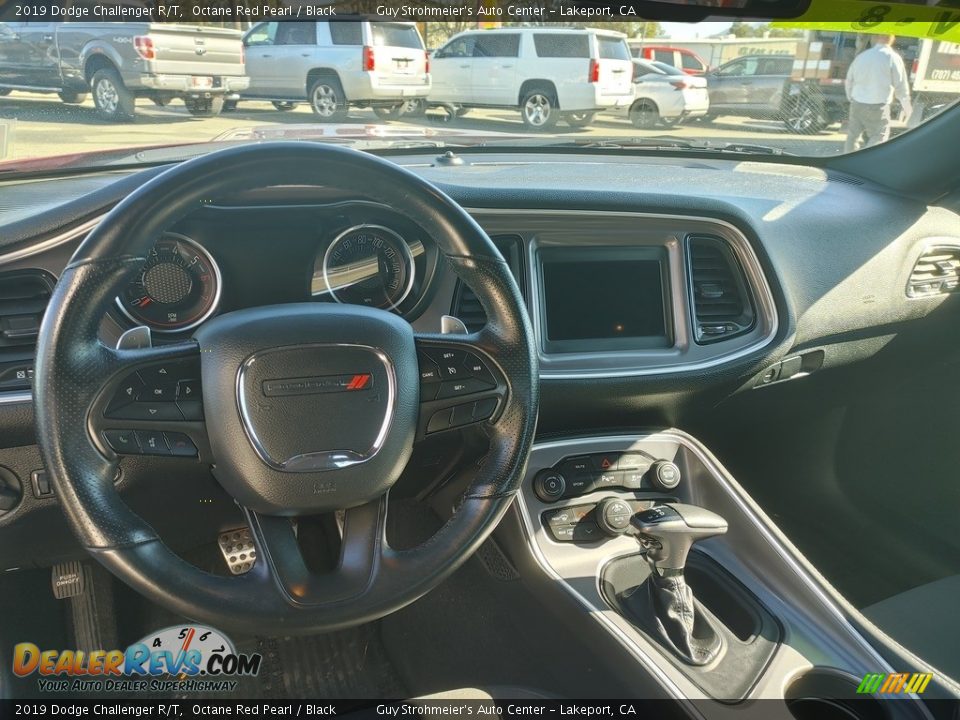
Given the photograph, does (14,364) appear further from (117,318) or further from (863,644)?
(863,644)

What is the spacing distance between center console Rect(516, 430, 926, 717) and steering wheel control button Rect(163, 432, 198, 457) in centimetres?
108

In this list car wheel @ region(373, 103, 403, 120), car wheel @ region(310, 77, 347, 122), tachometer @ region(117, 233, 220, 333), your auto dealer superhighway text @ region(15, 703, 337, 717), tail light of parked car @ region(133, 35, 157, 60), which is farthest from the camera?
car wheel @ region(373, 103, 403, 120)

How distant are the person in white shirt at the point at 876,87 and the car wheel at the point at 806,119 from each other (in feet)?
0.38

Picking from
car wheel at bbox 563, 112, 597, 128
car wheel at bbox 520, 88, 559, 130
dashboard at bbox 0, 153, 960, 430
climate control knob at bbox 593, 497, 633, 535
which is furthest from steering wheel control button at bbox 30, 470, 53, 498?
car wheel at bbox 563, 112, 597, 128

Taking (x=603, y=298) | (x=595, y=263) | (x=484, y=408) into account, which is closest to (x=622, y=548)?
(x=603, y=298)

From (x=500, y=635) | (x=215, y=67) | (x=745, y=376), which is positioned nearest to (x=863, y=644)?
(x=745, y=376)

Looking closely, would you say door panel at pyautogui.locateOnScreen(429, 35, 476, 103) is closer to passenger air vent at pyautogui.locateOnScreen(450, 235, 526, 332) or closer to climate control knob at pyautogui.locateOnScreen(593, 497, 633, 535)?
passenger air vent at pyautogui.locateOnScreen(450, 235, 526, 332)

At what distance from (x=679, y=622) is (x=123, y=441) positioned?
143 cm

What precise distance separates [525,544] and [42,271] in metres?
1.38

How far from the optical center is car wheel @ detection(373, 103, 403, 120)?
2.67m

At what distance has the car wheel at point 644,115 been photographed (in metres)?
2.90

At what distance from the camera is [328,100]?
8.50 feet

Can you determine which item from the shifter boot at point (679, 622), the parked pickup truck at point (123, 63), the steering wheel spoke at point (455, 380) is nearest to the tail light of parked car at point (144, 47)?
the parked pickup truck at point (123, 63)

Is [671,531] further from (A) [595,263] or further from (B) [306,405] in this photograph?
(B) [306,405]
